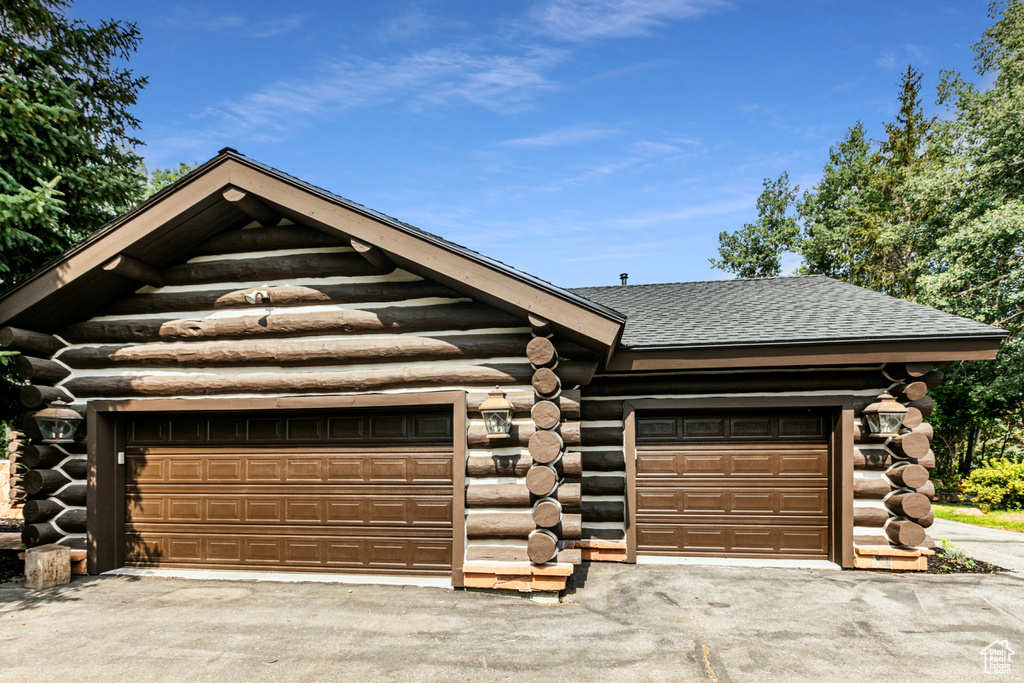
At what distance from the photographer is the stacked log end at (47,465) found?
686cm

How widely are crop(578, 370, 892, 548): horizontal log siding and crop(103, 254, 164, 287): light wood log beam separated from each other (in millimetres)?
5994

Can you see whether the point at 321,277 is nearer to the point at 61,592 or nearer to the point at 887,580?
the point at 61,592

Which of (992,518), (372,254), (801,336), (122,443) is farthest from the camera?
(992,518)

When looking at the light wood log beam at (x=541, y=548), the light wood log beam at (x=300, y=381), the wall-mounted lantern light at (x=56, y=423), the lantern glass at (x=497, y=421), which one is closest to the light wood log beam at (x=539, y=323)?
the light wood log beam at (x=300, y=381)

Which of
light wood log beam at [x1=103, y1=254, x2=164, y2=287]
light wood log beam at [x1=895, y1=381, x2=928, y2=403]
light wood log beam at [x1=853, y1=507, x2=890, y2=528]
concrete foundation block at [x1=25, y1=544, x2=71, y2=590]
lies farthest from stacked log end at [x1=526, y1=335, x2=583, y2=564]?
concrete foundation block at [x1=25, y1=544, x2=71, y2=590]

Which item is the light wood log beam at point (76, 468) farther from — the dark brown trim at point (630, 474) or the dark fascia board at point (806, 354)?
the dark brown trim at point (630, 474)

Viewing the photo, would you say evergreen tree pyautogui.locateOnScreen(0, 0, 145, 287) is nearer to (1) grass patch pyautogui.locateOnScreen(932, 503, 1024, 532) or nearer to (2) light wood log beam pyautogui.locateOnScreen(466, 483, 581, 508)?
(2) light wood log beam pyautogui.locateOnScreen(466, 483, 581, 508)

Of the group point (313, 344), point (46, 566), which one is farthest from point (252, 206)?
point (46, 566)

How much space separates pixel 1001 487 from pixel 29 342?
63.4 ft

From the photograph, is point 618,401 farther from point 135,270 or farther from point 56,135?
point 56,135

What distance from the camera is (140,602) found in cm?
597

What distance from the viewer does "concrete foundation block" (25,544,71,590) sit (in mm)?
6422

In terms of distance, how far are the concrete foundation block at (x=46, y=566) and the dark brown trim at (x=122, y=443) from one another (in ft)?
1.17

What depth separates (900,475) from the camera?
22.7ft
